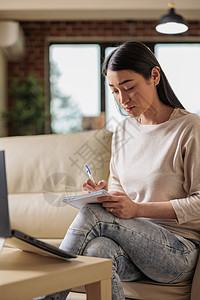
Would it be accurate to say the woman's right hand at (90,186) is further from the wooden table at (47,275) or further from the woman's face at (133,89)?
the wooden table at (47,275)

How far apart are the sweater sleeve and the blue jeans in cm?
8

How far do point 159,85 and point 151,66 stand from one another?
88mm

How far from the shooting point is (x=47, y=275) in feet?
3.06

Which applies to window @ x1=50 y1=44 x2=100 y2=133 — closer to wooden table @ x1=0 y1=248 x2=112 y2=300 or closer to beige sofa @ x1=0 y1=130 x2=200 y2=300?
beige sofa @ x1=0 y1=130 x2=200 y2=300

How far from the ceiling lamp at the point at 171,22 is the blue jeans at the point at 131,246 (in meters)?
3.25

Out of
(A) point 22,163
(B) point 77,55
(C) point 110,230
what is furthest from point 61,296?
(B) point 77,55

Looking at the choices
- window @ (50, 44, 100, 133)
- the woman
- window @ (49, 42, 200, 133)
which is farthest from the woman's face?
window @ (50, 44, 100, 133)

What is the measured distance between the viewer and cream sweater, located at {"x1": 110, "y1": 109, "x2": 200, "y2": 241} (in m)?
1.48

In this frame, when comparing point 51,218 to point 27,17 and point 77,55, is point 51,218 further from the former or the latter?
point 77,55

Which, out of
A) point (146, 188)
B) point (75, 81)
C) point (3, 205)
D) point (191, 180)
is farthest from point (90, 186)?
point (75, 81)

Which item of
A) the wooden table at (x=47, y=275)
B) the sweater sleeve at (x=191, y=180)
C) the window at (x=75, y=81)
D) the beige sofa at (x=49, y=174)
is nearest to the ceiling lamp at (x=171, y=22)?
the window at (x=75, y=81)

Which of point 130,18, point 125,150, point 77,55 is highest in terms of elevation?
point 130,18

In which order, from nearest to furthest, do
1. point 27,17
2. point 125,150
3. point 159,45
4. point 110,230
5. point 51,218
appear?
1. point 110,230
2. point 125,150
3. point 51,218
4. point 27,17
5. point 159,45

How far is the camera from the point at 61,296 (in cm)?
117
